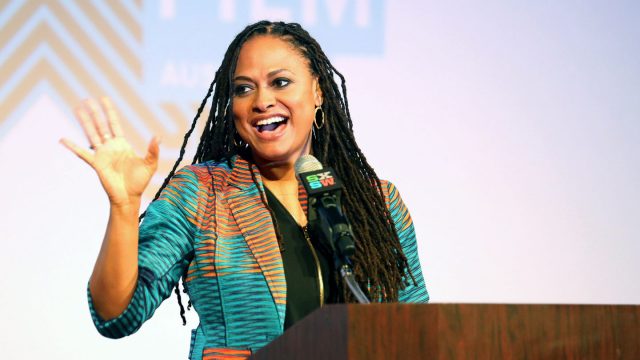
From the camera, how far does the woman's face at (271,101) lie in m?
2.16

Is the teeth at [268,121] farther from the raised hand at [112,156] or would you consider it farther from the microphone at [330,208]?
the raised hand at [112,156]

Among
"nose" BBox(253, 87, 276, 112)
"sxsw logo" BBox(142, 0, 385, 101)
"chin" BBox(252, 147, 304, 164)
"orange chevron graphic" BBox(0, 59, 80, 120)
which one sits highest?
"sxsw logo" BBox(142, 0, 385, 101)

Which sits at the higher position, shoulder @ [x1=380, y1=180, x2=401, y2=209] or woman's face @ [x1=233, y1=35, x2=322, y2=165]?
woman's face @ [x1=233, y1=35, x2=322, y2=165]

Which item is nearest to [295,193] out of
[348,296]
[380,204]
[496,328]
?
[380,204]

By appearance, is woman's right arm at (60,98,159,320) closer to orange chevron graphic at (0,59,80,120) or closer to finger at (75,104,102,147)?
finger at (75,104,102,147)

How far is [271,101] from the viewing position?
2150 millimetres

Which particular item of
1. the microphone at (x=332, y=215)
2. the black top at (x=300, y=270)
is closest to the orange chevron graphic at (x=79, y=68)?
the black top at (x=300, y=270)

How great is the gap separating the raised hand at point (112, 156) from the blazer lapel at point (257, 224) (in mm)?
395

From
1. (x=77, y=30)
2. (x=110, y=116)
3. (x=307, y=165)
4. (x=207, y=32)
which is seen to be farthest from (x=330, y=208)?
(x=77, y=30)

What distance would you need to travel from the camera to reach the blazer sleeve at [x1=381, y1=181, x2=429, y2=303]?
2184 millimetres

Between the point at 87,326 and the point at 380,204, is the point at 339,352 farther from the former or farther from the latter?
the point at 87,326

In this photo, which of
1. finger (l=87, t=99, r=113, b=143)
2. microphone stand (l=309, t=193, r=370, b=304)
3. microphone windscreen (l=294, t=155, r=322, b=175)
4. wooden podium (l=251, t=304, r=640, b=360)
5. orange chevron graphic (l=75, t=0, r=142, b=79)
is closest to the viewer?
wooden podium (l=251, t=304, r=640, b=360)

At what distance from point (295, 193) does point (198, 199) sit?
0.27m

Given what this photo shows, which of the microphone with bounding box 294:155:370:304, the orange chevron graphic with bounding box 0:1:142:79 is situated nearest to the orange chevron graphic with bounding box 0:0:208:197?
the orange chevron graphic with bounding box 0:1:142:79
